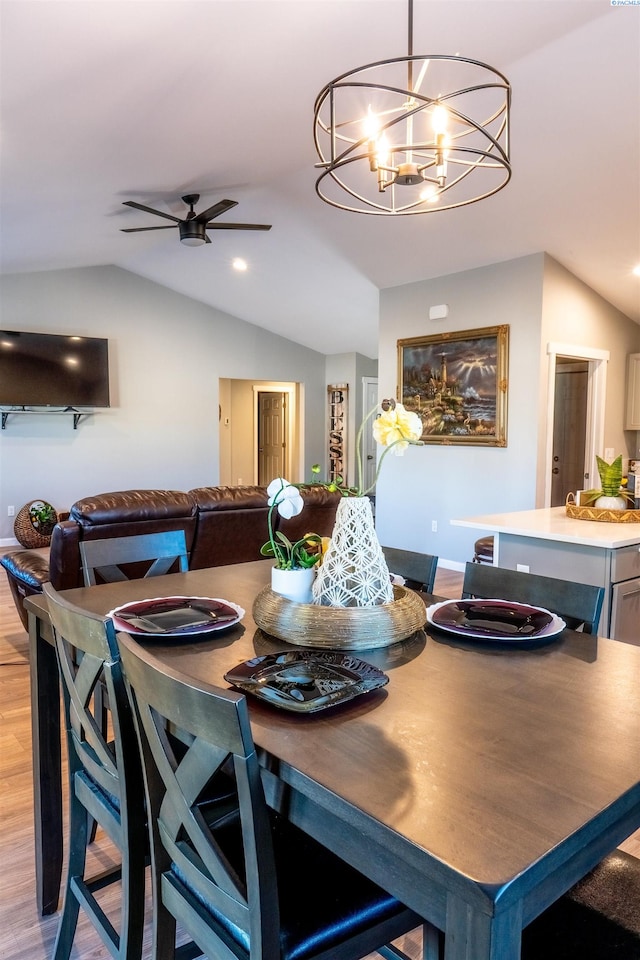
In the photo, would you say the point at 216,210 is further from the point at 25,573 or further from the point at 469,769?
the point at 469,769

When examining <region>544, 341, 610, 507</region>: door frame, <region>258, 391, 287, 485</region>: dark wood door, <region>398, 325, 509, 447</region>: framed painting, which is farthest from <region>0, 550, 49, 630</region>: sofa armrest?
<region>258, 391, 287, 485</region>: dark wood door

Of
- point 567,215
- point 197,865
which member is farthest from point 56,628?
point 567,215

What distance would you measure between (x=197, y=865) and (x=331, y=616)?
0.55 meters

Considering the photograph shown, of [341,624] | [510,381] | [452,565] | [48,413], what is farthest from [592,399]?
[48,413]

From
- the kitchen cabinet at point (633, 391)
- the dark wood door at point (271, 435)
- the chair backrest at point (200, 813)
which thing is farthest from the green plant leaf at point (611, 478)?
the dark wood door at point (271, 435)

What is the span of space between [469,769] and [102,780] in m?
0.90

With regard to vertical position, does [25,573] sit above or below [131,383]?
below

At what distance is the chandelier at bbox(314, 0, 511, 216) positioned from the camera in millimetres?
1758

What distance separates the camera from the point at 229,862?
1.12 m

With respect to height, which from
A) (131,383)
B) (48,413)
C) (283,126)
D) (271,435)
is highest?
(283,126)

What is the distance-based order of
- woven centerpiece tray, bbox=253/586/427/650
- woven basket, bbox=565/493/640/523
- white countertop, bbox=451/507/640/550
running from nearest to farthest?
woven centerpiece tray, bbox=253/586/427/650
white countertop, bbox=451/507/640/550
woven basket, bbox=565/493/640/523

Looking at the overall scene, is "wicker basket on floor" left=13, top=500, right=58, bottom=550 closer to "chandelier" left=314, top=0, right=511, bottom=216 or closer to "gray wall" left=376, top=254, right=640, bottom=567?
"gray wall" left=376, top=254, right=640, bottom=567

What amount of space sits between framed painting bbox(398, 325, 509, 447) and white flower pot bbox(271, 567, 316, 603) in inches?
150

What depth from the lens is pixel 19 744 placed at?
2.71m
